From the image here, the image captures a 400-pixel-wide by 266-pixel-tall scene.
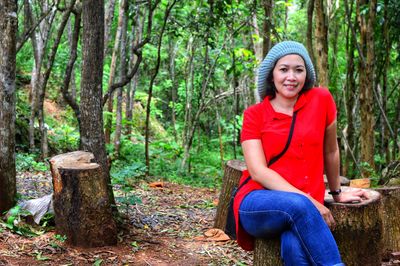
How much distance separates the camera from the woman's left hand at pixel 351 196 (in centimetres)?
333

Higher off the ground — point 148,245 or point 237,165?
point 237,165

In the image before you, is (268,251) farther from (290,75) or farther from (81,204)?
(81,204)

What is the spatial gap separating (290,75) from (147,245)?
2658 millimetres

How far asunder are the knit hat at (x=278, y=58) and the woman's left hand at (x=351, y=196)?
80 centimetres

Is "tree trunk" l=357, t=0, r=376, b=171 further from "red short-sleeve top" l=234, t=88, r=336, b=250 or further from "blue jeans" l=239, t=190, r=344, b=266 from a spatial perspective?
"blue jeans" l=239, t=190, r=344, b=266

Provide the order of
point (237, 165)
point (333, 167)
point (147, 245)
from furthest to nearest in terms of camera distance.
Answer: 1. point (237, 165)
2. point (147, 245)
3. point (333, 167)

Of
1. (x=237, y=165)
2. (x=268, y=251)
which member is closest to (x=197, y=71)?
(x=237, y=165)

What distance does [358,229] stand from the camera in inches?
132

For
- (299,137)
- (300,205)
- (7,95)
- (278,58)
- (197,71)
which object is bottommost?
(300,205)

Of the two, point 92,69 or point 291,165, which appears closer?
point 291,165

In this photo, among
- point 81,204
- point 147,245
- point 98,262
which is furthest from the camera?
point 147,245

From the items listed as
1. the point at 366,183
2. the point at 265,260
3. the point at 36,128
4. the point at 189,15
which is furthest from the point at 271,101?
the point at 36,128

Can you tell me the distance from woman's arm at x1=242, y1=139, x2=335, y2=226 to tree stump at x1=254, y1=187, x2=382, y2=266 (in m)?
0.20

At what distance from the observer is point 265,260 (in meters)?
3.21
